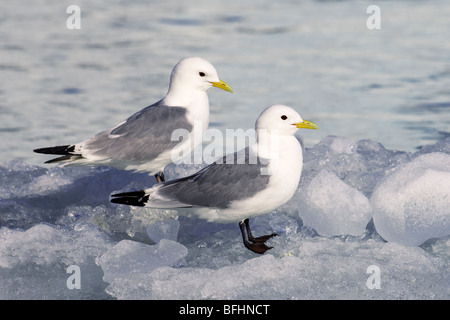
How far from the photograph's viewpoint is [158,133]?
17.2ft

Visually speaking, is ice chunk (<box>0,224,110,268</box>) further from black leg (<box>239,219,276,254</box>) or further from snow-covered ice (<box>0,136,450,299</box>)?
black leg (<box>239,219,276,254</box>)

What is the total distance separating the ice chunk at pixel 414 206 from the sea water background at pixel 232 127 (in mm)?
14

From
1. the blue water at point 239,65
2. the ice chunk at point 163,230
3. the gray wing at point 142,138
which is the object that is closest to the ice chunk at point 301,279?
the ice chunk at point 163,230

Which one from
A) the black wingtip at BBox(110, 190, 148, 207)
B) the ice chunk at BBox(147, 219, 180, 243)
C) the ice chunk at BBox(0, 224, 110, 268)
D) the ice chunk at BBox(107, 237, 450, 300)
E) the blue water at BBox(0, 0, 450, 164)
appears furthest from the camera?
the blue water at BBox(0, 0, 450, 164)

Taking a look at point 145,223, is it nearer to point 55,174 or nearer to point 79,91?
point 55,174

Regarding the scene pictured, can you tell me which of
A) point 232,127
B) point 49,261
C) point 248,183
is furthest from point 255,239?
point 232,127

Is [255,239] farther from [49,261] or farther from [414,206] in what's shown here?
[49,261]

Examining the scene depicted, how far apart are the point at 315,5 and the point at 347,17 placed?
124cm

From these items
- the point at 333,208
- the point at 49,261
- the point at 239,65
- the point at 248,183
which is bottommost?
the point at 49,261

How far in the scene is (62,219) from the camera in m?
5.34

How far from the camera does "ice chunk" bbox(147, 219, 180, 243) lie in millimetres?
5004

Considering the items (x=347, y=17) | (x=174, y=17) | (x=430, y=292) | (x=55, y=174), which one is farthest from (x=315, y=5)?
(x=430, y=292)

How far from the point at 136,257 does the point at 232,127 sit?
364 cm

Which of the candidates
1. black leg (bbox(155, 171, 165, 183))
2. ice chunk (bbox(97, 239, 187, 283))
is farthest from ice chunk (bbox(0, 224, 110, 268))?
black leg (bbox(155, 171, 165, 183))
